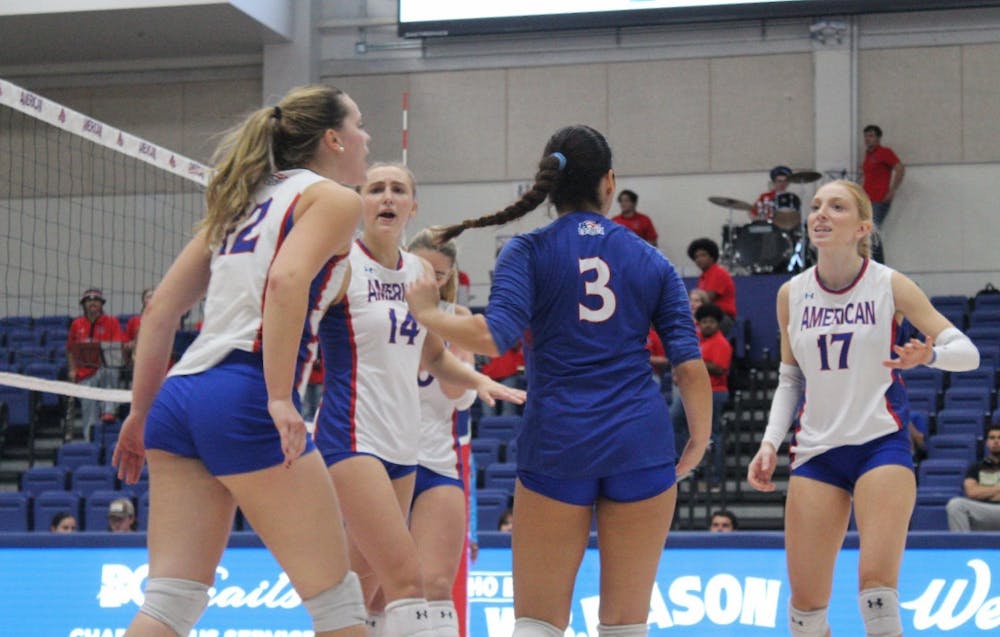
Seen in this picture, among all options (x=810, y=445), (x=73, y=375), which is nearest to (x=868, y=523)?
(x=810, y=445)

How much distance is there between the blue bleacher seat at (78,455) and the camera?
13414mm

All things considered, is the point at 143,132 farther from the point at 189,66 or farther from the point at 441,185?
the point at 441,185

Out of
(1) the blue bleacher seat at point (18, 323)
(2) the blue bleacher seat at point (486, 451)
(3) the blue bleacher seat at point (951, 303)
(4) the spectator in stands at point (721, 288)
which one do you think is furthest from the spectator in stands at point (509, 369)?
(1) the blue bleacher seat at point (18, 323)

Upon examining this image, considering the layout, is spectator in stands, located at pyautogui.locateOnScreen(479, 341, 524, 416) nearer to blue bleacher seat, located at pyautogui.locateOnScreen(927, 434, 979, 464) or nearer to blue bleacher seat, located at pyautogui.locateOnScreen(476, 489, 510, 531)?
blue bleacher seat, located at pyautogui.locateOnScreen(476, 489, 510, 531)

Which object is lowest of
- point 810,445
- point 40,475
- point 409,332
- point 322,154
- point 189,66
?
point 40,475

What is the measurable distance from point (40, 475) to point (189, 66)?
7.81 m

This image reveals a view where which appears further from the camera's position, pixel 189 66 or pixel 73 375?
pixel 189 66

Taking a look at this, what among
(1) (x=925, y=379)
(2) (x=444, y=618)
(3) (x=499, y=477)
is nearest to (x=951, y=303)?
(1) (x=925, y=379)

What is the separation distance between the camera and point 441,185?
18.2 metres

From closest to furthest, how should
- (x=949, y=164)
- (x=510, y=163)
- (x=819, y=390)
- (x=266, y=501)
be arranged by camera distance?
1. (x=266, y=501)
2. (x=819, y=390)
3. (x=949, y=164)
4. (x=510, y=163)

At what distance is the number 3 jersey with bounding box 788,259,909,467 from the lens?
499 cm

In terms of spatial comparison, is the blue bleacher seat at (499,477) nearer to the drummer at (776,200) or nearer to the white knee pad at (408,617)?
the drummer at (776,200)

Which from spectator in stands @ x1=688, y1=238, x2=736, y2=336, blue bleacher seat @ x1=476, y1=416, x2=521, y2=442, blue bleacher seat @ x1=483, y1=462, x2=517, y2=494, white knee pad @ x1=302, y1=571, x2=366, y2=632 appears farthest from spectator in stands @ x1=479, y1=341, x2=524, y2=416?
white knee pad @ x1=302, y1=571, x2=366, y2=632

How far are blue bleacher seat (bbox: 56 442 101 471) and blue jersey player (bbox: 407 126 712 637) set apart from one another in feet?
34.5
